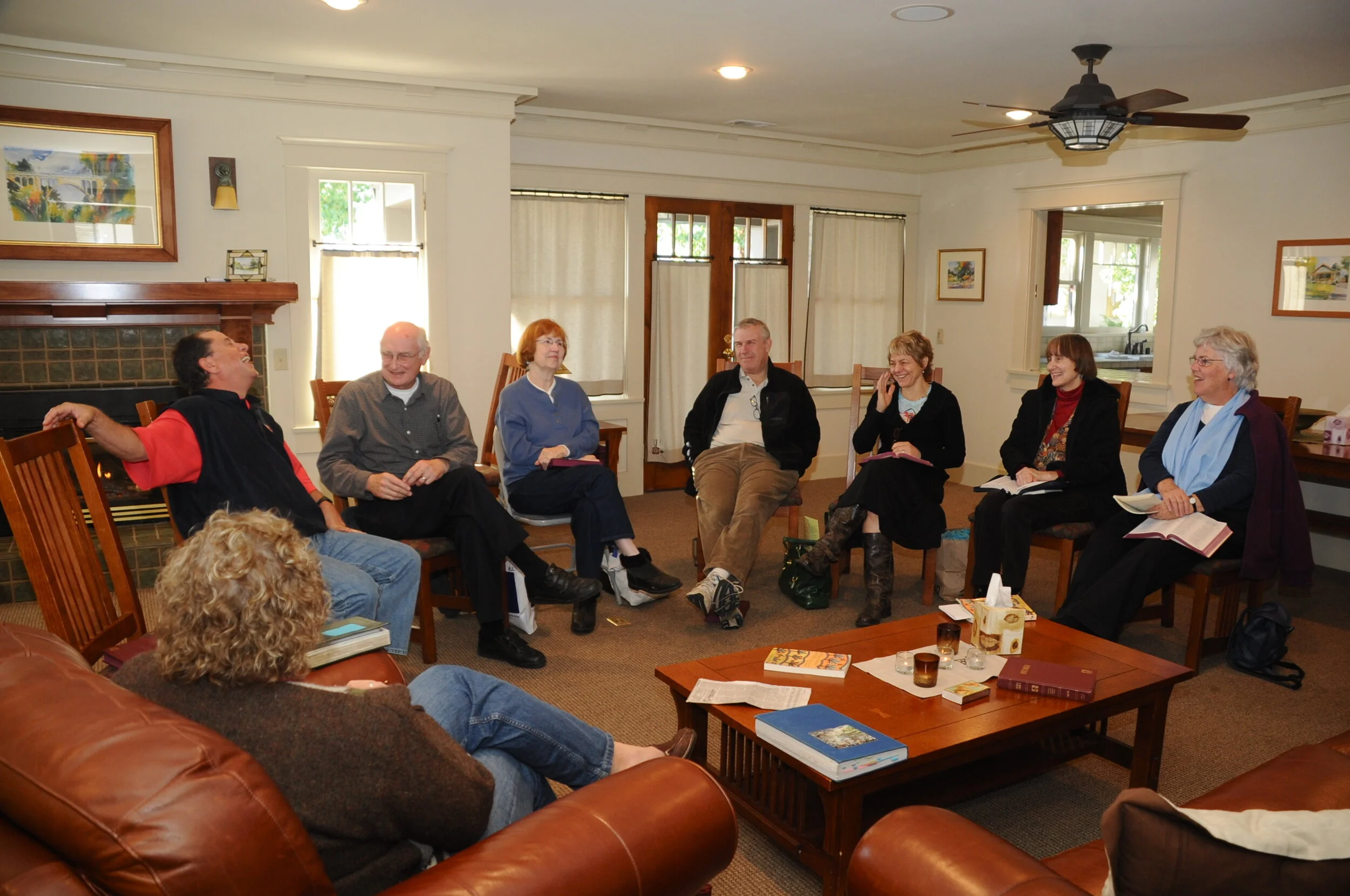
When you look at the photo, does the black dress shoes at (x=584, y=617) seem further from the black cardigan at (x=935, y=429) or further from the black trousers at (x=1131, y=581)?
the black trousers at (x=1131, y=581)

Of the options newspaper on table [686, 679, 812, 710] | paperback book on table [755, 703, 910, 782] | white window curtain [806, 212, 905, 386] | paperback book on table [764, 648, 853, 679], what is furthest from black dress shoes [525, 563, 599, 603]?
white window curtain [806, 212, 905, 386]

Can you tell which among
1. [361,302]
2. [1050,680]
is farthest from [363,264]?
[1050,680]

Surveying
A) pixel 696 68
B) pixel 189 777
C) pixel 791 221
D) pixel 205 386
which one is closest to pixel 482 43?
pixel 696 68

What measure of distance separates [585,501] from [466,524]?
59 centimetres

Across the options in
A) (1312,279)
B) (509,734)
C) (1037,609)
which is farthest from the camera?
(1312,279)

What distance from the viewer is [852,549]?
4492 millimetres

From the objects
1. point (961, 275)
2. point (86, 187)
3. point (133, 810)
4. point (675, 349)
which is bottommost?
point (133, 810)

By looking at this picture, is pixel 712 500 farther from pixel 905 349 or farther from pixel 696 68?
pixel 696 68

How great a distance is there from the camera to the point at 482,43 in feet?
13.9

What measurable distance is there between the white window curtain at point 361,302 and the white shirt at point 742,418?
1.73m

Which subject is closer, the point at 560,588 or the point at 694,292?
the point at 560,588

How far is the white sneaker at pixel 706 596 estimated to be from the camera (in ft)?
12.4

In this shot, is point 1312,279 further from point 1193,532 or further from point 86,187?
point 86,187

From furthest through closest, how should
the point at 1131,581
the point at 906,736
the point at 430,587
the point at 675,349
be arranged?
the point at 675,349, the point at 430,587, the point at 1131,581, the point at 906,736
